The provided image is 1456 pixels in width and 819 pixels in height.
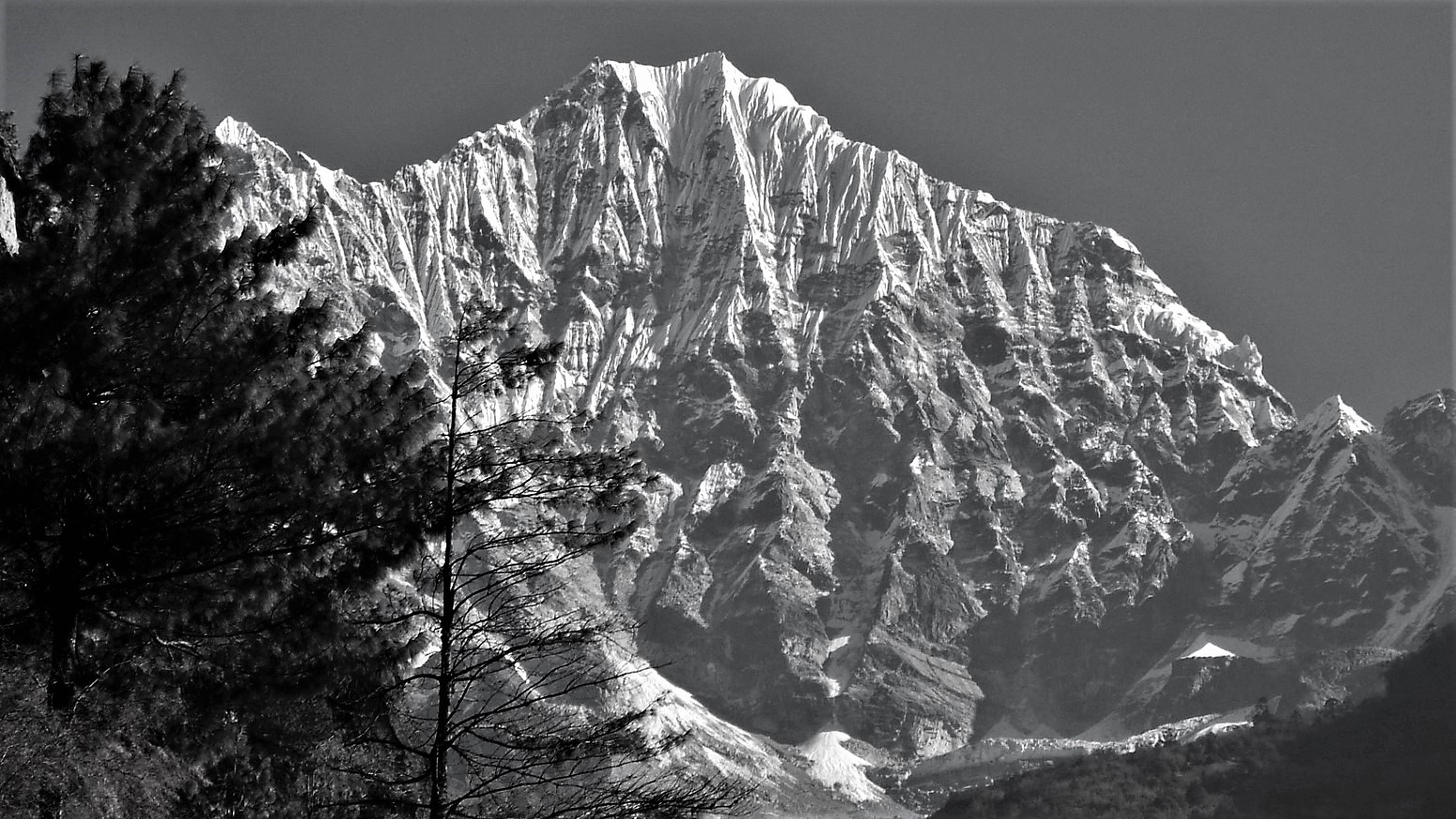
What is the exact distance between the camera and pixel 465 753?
950 inches

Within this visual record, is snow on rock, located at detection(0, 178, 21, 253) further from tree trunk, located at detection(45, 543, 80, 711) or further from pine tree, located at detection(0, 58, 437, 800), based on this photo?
tree trunk, located at detection(45, 543, 80, 711)

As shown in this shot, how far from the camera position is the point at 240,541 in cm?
2689

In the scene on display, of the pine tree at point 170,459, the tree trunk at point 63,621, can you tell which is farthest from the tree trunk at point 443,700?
the tree trunk at point 63,621

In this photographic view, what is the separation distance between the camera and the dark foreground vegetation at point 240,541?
24.6 meters

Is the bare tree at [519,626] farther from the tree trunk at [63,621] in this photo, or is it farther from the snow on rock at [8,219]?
the snow on rock at [8,219]

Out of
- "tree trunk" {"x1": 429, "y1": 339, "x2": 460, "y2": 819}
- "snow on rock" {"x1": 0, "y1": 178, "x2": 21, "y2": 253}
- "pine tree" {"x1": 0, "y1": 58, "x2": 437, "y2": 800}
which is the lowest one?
"tree trunk" {"x1": 429, "y1": 339, "x2": 460, "y2": 819}

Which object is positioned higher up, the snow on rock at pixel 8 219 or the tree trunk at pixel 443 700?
the snow on rock at pixel 8 219

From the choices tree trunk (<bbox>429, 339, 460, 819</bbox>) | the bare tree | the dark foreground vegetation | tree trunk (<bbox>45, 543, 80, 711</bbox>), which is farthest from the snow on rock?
tree trunk (<bbox>429, 339, 460, 819</bbox>)

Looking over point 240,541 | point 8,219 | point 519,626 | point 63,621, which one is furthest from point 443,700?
point 8,219

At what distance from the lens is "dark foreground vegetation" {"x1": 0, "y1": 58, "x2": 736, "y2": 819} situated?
80.8 ft

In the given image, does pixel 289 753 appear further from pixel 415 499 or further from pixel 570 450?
pixel 570 450

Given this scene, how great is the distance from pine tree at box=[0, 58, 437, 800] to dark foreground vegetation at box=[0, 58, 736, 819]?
0.14ft

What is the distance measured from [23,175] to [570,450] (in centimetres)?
1063

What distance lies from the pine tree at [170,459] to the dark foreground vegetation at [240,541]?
4 centimetres
